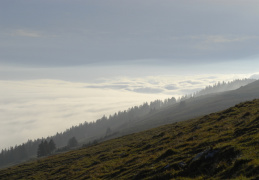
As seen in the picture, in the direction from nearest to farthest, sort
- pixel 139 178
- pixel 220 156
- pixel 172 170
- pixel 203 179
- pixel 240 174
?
pixel 240 174, pixel 203 179, pixel 220 156, pixel 172 170, pixel 139 178

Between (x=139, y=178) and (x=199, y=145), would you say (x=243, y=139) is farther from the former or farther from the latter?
(x=139, y=178)

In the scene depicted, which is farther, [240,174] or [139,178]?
[139,178]

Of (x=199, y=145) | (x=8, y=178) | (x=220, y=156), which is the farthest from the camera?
(x=8, y=178)

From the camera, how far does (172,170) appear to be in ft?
46.4

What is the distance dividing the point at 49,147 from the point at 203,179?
15826cm

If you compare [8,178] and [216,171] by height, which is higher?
[216,171]

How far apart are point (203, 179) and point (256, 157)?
3.63 meters

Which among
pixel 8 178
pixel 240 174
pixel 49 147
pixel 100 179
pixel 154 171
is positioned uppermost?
pixel 240 174

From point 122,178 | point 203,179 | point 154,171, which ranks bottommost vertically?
point 122,178

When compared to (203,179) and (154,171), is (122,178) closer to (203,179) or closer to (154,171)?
(154,171)

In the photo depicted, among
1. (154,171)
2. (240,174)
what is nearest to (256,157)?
(240,174)

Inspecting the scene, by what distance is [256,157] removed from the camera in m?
11.2

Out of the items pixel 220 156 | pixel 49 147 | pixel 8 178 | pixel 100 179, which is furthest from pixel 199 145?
pixel 49 147

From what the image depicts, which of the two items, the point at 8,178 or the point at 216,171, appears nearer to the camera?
the point at 216,171
